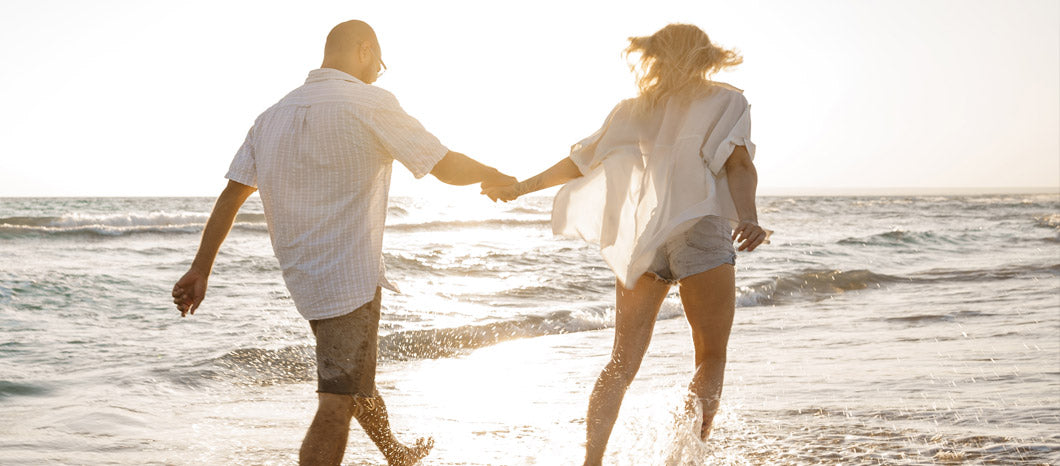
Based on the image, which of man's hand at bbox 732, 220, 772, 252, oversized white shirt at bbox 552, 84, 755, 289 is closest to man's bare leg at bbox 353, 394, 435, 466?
oversized white shirt at bbox 552, 84, 755, 289

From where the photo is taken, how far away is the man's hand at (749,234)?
3.22 m

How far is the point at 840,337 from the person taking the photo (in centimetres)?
765

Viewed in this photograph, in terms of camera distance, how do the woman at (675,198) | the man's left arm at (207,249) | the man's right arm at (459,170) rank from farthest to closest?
the woman at (675,198) < the man's right arm at (459,170) < the man's left arm at (207,249)

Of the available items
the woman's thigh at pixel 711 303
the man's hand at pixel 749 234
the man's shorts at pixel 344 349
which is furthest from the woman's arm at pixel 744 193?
the man's shorts at pixel 344 349

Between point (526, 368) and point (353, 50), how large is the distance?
397cm

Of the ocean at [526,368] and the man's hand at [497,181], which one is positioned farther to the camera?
the ocean at [526,368]

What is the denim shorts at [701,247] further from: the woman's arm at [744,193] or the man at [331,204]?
Answer: the man at [331,204]

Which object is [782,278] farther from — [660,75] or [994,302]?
[660,75]

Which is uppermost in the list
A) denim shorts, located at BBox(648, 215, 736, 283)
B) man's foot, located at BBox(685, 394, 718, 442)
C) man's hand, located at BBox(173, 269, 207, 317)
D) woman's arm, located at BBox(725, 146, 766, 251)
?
woman's arm, located at BBox(725, 146, 766, 251)

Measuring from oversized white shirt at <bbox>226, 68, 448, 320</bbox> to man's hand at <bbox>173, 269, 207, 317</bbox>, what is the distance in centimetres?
30

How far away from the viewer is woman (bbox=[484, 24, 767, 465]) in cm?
338

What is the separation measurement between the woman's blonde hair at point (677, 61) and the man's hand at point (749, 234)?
1.97 ft

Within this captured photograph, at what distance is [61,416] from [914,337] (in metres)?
6.67

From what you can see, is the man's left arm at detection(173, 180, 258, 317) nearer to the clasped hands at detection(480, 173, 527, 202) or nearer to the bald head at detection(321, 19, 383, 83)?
the bald head at detection(321, 19, 383, 83)
